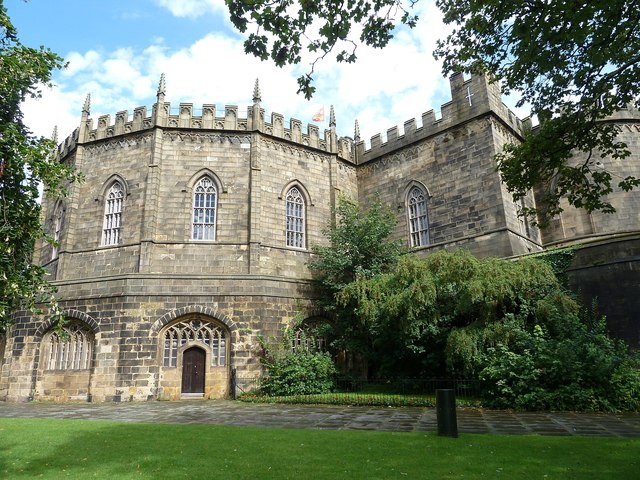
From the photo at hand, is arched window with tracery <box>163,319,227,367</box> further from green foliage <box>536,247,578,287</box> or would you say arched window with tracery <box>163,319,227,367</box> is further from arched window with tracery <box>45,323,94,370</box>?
green foliage <box>536,247,578,287</box>

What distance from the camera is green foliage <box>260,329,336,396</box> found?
53.5 feet

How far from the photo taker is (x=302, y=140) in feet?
76.2

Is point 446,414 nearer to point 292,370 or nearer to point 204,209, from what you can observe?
point 292,370

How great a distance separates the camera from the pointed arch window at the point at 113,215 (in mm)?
20844

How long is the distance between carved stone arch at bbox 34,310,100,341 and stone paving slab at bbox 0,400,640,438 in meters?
2.90

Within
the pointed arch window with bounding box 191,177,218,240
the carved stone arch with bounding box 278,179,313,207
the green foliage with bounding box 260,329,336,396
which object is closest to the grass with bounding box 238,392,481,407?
the green foliage with bounding box 260,329,336,396

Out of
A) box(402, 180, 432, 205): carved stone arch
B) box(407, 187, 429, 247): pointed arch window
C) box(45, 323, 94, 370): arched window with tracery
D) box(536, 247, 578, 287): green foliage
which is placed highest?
box(402, 180, 432, 205): carved stone arch

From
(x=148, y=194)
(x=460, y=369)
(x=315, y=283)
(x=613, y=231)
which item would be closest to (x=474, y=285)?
(x=460, y=369)

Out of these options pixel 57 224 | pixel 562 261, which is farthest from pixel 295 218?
pixel 57 224

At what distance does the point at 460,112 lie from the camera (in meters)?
21.0

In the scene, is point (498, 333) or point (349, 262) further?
point (349, 262)

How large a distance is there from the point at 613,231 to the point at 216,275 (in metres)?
16.3

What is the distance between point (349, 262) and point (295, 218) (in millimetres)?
4731

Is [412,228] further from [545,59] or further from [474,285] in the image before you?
[545,59]
